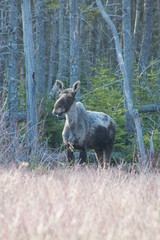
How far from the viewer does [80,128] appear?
1164 cm

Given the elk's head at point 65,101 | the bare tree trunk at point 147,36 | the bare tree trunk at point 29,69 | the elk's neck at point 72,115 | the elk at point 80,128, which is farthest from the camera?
the bare tree trunk at point 147,36

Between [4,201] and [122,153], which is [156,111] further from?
[4,201]

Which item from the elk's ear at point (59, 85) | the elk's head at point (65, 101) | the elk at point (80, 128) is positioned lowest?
the elk at point (80, 128)

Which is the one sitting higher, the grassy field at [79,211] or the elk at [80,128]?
the grassy field at [79,211]

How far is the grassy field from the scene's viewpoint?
4.16 metres

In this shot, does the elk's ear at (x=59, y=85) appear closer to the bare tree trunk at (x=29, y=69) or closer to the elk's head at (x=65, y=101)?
the elk's head at (x=65, y=101)

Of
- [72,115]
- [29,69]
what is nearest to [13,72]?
[29,69]

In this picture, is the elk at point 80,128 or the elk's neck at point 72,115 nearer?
the elk at point 80,128

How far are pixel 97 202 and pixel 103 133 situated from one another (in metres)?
6.83

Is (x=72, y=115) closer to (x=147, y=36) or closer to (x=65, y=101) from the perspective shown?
(x=65, y=101)

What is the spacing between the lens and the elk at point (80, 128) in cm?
1131

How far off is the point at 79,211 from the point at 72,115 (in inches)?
260

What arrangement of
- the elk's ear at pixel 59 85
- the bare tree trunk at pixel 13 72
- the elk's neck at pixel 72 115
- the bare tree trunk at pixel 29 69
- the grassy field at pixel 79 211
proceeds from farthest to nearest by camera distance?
the bare tree trunk at pixel 13 72 → the bare tree trunk at pixel 29 69 → the elk's ear at pixel 59 85 → the elk's neck at pixel 72 115 → the grassy field at pixel 79 211

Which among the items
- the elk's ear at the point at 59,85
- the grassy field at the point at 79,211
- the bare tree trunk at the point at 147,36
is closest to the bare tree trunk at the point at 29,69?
the elk's ear at the point at 59,85
